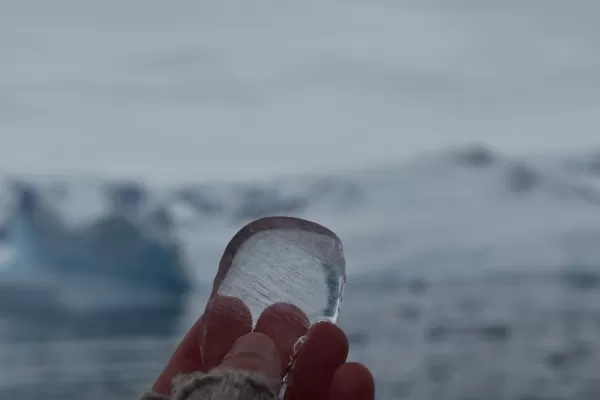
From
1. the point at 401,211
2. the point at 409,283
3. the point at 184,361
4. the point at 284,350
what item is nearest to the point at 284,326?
the point at 284,350

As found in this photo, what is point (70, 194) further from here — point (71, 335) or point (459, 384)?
point (459, 384)

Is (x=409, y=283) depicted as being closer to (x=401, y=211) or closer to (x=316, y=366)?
(x=401, y=211)

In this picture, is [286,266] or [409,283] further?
[409,283]

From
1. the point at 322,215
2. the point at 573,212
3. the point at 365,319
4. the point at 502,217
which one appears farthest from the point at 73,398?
the point at 573,212

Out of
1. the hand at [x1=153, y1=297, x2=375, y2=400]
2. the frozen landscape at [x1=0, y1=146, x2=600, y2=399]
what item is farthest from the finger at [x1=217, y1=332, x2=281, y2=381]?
the frozen landscape at [x1=0, y1=146, x2=600, y2=399]

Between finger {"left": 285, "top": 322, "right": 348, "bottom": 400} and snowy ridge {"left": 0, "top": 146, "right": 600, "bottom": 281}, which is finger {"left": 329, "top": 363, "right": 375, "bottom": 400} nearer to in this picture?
finger {"left": 285, "top": 322, "right": 348, "bottom": 400}

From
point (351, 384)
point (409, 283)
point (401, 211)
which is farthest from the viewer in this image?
point (401, 211)

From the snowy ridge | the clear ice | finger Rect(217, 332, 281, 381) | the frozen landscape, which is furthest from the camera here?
the snowy ridge
